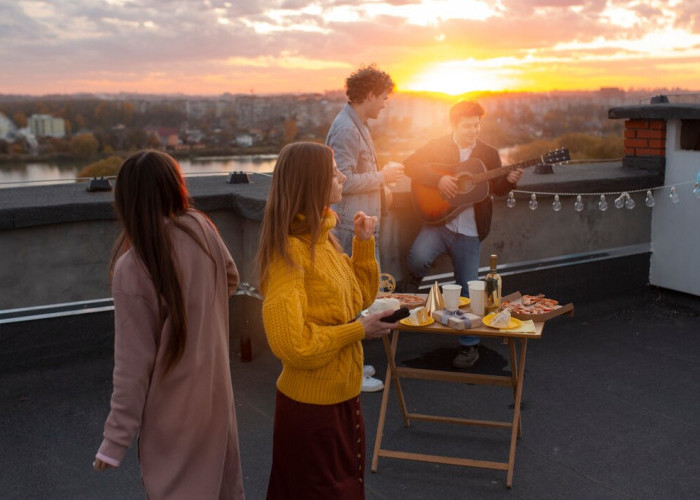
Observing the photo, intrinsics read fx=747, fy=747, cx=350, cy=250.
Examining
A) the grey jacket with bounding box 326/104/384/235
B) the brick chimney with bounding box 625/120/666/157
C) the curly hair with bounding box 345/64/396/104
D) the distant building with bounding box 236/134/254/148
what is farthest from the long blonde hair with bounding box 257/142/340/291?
the distant building with bounding box 236/134/254/148

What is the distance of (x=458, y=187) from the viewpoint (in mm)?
5254

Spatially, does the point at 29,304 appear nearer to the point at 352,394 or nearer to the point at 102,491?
the point at 102,491

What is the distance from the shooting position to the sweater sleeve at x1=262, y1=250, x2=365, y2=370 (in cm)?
238

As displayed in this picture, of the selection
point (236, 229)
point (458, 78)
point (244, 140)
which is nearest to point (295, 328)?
point (236, 229)

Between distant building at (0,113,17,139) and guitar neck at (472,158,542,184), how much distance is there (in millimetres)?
8095

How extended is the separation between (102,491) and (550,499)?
7.32 ft

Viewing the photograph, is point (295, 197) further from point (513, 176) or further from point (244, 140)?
point (244, 140)

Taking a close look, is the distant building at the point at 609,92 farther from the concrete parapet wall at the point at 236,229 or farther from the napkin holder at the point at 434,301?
the napkin holder at the point at 434,301

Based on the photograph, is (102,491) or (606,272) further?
(606,272)

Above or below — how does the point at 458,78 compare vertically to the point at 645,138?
above

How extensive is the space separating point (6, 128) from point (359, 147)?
8.49 m

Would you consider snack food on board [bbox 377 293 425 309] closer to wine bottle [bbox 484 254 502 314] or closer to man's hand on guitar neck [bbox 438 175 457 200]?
wine bottle [bbox 484 254 502 314]

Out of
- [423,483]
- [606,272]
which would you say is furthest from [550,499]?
[606,272]

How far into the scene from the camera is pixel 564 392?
5.07 m
